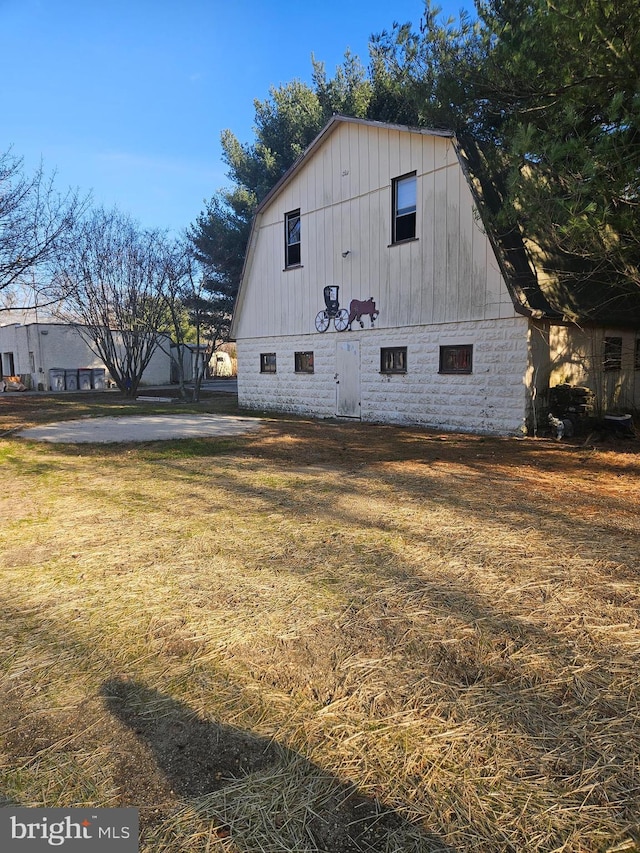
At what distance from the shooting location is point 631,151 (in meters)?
6.95

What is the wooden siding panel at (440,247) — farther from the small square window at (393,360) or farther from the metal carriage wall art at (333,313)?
the metal carriage wall art at (333,313)

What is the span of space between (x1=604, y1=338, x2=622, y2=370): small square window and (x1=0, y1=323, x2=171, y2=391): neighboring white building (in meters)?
28.1

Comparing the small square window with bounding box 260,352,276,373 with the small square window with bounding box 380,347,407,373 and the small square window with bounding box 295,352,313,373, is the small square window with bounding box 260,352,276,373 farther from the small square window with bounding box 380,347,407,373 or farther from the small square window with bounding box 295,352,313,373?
the small square window with bounding box 380,347,407,373

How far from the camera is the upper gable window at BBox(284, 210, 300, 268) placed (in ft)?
56.0

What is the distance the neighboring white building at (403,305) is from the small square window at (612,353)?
107 millimetres

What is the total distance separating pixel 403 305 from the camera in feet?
45.0

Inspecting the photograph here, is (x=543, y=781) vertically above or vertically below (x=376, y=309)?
below

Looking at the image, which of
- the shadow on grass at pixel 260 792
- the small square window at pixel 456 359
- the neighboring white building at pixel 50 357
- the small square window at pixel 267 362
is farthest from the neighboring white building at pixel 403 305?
the neighboring white building at pixel 50 357

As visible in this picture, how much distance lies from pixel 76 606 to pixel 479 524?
354cm

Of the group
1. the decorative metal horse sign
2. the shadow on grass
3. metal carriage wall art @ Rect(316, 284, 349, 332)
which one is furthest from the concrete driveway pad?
the shadow on grass

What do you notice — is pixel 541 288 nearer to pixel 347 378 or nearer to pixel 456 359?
pixel 456 359

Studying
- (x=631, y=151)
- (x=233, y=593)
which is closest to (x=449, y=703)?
(x=233, y=593)

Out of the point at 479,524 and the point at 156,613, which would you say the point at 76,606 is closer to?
the point at 156,613

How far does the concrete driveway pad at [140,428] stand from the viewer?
470 inches
